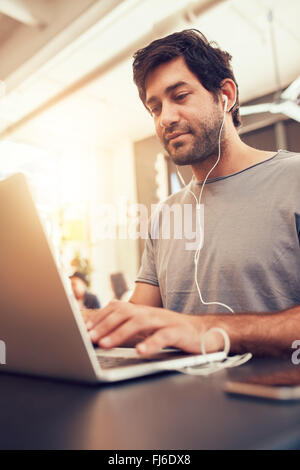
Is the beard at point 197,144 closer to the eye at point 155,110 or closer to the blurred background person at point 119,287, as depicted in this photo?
the eye at point 155,110

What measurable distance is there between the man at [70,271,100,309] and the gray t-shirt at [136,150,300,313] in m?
2.54

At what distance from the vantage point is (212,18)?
3471mm

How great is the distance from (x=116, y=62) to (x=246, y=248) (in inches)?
118

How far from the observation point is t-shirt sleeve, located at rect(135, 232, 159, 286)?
1529mm

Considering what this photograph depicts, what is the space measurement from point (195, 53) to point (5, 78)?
10.0ft

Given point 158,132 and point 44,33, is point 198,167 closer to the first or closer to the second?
point 158,132

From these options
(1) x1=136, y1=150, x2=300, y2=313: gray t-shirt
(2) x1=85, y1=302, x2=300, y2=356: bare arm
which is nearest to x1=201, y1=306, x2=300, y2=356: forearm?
(2) x1=85, y1=302, x2=300, y2=356: bare arm

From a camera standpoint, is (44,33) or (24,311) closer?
Answer: (24,311)

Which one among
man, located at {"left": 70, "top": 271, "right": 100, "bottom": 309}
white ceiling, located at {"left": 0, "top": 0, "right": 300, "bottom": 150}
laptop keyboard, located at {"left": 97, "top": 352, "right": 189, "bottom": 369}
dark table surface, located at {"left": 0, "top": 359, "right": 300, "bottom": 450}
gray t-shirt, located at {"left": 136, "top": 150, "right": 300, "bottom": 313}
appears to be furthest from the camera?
man, located at {"left": 70, "top": 271, "right": 100, "bottom": 309}

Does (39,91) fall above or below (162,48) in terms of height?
above

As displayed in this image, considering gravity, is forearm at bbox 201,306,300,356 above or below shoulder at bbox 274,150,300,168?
below

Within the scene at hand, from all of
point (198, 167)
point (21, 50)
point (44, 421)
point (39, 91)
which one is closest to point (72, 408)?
point (44, 421)

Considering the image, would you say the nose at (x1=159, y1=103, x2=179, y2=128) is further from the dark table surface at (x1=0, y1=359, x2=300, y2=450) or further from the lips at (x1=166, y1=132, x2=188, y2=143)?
the dark table surface at (x1=0, y1=359, x2=300, y2=450)
